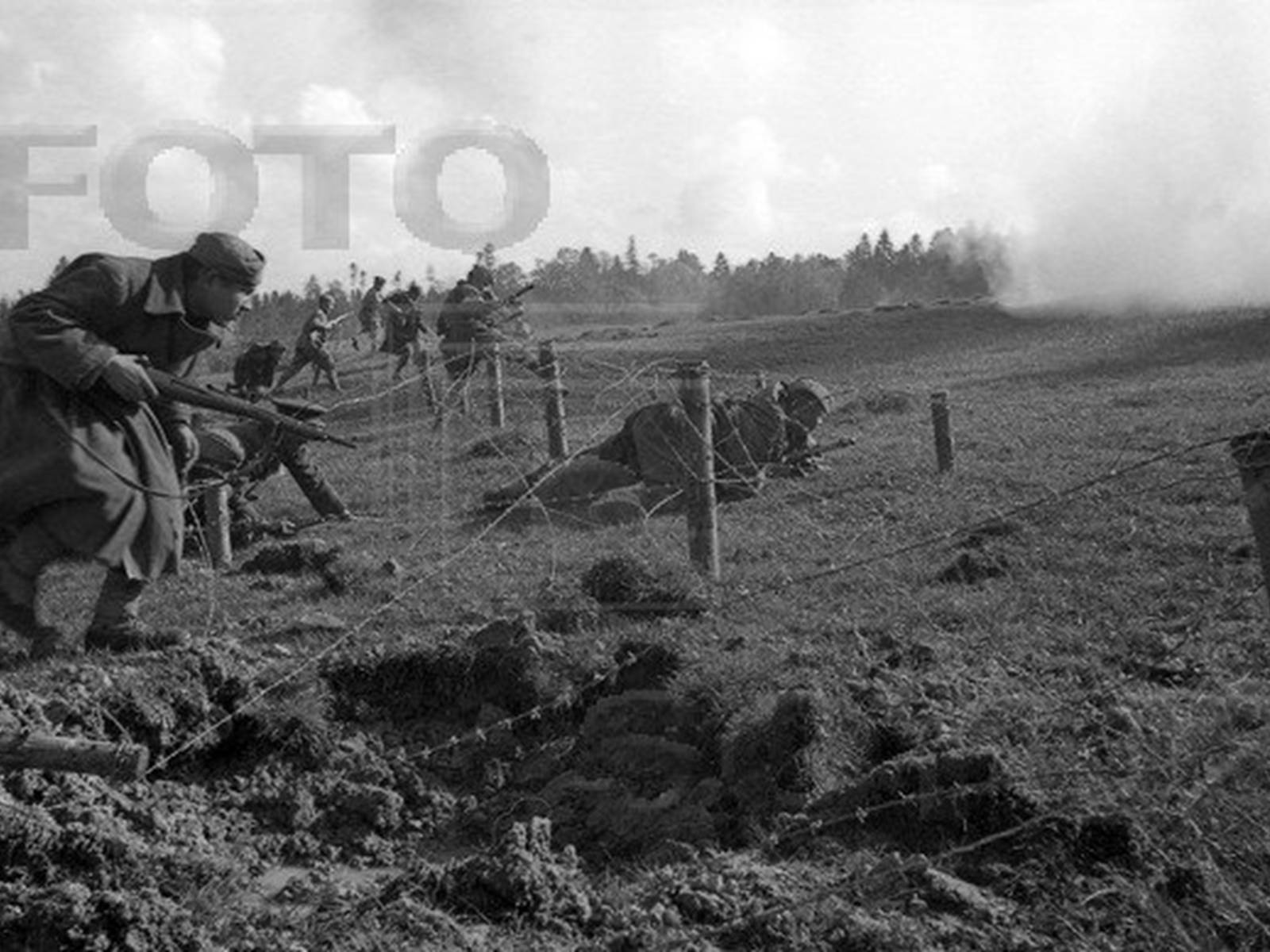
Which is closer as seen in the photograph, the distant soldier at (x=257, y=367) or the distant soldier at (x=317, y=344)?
the distant soldier at (x=257, y=367)

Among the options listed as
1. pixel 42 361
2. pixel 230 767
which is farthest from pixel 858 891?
pixel 42 361

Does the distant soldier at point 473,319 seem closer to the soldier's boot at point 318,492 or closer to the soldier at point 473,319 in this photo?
the soldier at point 473,319

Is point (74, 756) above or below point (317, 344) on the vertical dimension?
below

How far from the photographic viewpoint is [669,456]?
10.1 meters

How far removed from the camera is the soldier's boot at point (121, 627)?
624cm

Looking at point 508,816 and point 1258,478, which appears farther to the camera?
point 508,816

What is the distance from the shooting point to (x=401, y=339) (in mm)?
19406

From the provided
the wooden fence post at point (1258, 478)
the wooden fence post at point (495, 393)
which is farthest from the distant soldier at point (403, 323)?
the wooden fence post at point (1258, 478)

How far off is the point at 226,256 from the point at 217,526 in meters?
3.38

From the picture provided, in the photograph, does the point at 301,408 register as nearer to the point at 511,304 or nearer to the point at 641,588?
the point at 641,588

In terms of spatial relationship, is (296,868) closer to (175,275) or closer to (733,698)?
(733,698)

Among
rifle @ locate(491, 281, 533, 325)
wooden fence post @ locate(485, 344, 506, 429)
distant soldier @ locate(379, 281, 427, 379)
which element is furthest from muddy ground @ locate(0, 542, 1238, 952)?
distant soldier @ locate(379, 281, 427, 379)

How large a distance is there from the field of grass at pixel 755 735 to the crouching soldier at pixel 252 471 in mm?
377

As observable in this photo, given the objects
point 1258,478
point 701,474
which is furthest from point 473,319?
point 1258,478
